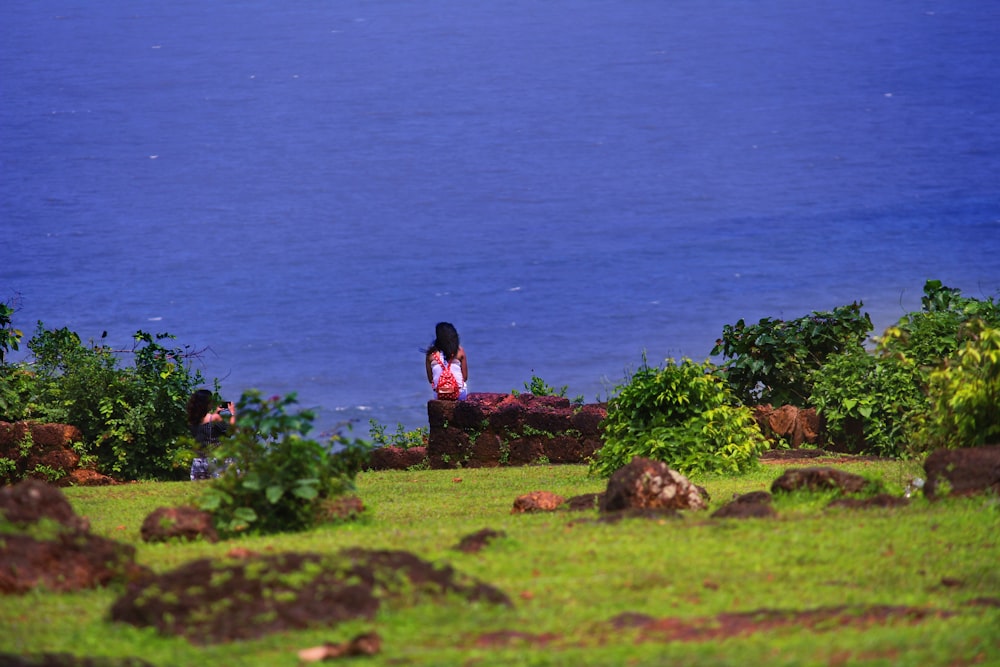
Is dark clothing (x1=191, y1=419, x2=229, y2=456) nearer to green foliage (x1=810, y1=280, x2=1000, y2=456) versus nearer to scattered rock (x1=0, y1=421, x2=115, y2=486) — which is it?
scattered rock (x1=0, y1=421, x2=115, y2=486)

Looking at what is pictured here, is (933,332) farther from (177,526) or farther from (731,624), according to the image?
(731,624)

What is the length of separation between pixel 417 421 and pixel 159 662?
907 inches

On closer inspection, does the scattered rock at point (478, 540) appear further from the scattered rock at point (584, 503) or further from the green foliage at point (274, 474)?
the scattered rock at point (584, 503)

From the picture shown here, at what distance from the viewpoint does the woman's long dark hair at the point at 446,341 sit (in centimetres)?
1566

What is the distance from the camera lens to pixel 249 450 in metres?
9.60

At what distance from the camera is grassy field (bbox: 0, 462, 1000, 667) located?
6.05 metres

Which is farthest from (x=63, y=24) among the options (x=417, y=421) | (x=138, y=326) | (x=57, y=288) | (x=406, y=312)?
(x=417, y=421)

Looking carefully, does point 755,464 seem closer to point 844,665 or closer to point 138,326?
point 844,665

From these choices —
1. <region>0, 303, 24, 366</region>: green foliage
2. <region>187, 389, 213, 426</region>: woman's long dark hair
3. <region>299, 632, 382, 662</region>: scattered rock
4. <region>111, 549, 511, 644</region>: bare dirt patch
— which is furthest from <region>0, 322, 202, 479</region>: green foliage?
<region>299, 632, 382, 662</region>: scattered rock

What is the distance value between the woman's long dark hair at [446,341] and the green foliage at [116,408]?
2661 millimetres

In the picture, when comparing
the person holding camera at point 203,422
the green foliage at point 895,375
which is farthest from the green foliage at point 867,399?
the person holding camera at point 203,422

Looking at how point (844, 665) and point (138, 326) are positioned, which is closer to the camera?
point (844, 665)

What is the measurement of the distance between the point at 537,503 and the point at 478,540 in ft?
7.37

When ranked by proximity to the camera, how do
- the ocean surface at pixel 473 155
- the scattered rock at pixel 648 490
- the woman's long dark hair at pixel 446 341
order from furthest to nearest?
the ocean surface at pixel 473 155 → the woman's long dark hair at pixel 446 341 → the scattered rock at pixel 648 490
